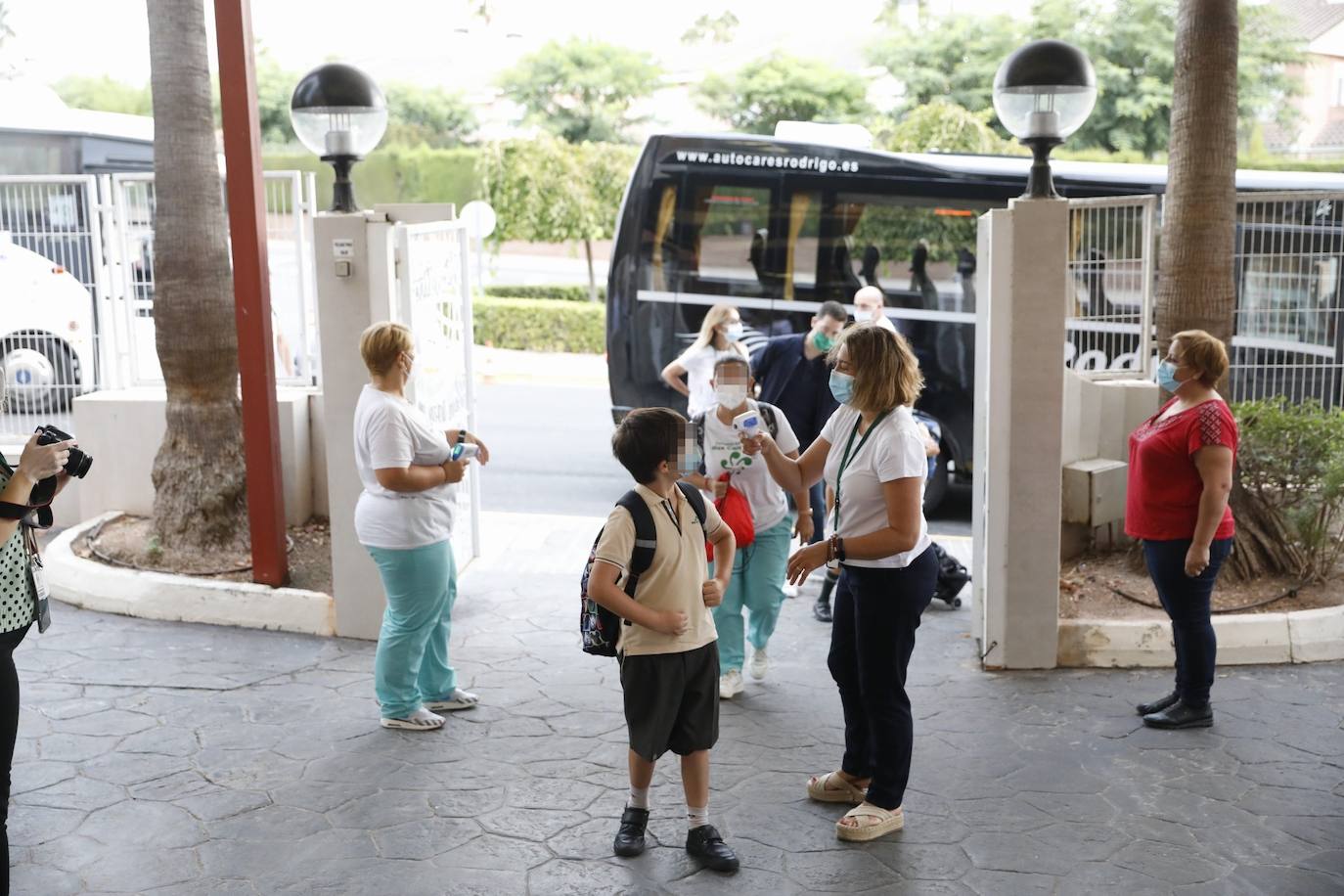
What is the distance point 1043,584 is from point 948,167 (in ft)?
19.5

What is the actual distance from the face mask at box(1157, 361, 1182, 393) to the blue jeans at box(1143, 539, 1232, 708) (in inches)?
25.2

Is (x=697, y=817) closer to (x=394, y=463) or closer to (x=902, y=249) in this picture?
(x=394, y=463)

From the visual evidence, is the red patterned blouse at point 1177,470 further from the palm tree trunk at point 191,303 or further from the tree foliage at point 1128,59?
the tree foliage at point 1128,59

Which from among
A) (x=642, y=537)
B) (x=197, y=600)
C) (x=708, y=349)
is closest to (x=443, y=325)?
(x=708, y=349)

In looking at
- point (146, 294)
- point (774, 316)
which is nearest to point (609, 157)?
point (774, 316)

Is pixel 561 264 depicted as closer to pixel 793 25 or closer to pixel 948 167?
pixel 793 25

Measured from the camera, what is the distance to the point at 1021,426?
6156 mm

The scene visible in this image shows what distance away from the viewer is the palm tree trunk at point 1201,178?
695 centimetres

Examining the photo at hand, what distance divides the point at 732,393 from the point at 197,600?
3.41 metres

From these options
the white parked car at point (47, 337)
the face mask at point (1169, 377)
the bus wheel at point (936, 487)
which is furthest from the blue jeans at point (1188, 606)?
the white parked car at point (47, 337)

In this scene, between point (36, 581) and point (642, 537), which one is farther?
point (642, 537)

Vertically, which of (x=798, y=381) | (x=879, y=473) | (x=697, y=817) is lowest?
(x=697, y=817)

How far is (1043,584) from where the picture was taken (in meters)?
6.26

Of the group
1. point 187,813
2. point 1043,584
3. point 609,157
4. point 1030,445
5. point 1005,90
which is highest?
point 609,157
